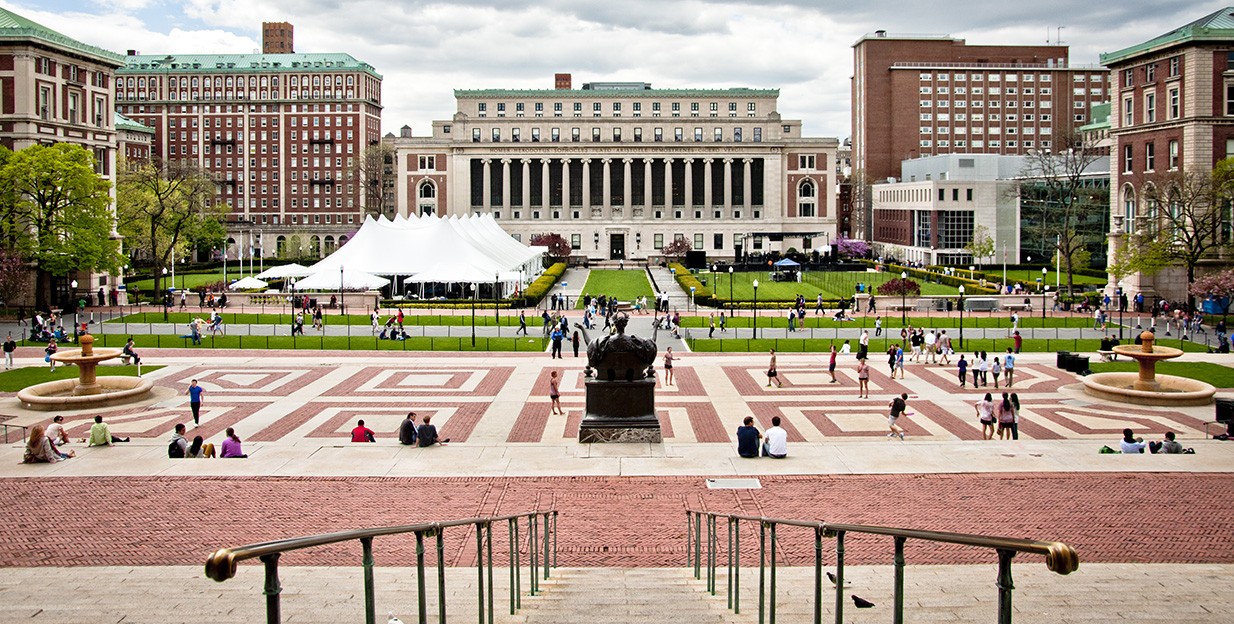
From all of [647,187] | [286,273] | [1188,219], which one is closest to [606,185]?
[647,187]

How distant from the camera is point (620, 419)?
2931 cm

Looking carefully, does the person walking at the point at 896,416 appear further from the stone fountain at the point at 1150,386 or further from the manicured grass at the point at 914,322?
the manicured grass at the point at 914,322

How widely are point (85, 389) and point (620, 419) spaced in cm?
1878

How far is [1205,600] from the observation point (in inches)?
605

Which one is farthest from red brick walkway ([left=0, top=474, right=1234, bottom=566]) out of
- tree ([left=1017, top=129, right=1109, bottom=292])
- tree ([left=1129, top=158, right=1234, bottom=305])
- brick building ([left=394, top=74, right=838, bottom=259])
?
brick building ([left=394, top=74, right=838, bottom=259])

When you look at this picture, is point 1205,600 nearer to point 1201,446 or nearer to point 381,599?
Answer: point 381,599

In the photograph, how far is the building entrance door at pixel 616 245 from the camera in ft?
474

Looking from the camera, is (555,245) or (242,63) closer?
(555,245)

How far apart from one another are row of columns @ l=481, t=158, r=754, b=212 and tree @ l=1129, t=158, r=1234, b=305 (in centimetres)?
7448

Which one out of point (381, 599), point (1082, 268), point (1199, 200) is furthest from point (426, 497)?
point (1082, 268)

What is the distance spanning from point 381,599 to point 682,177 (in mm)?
135395

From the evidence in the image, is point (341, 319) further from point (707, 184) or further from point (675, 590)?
point (707, 184)

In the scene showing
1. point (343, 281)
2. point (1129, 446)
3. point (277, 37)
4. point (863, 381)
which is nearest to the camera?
point (1129, 446)

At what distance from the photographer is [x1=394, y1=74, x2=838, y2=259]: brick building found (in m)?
145
